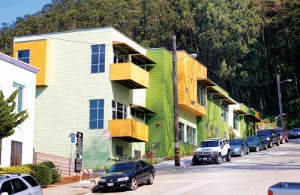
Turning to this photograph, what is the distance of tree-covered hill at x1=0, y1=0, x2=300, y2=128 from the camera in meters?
85.2

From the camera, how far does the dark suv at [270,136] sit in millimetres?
51722

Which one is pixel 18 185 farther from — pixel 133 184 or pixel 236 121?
pixel 236 121

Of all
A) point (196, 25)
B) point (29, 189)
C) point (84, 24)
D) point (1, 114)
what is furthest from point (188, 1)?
point (29, 189)

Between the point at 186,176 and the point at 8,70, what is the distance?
1193 centimetres

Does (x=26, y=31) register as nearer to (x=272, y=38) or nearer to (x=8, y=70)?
(x=272, y=38)

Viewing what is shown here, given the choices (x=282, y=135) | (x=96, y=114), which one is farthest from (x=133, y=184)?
(x=282, y=135)

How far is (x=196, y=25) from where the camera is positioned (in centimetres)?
9100

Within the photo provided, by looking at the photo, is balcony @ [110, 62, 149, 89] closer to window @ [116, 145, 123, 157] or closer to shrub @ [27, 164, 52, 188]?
window @ [116, 145, 123, 157]

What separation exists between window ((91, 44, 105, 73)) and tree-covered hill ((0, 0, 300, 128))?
45.6m

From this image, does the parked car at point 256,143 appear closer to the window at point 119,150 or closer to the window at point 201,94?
the window at point 201,94

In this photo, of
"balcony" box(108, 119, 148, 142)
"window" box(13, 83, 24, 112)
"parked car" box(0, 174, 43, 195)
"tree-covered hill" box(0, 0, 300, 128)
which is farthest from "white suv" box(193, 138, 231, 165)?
"tree-covered hill" box(0, 0, 300, 128)

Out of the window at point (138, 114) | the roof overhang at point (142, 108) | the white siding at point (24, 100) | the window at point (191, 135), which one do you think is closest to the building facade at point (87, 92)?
the roof overhang at point (142, 108)

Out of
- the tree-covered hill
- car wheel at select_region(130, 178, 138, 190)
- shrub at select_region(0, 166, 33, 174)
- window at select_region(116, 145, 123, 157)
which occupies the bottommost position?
car wheel at select_region(130, 178, 138, 190)

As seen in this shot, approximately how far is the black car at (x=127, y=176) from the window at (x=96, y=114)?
13239 millimetres
